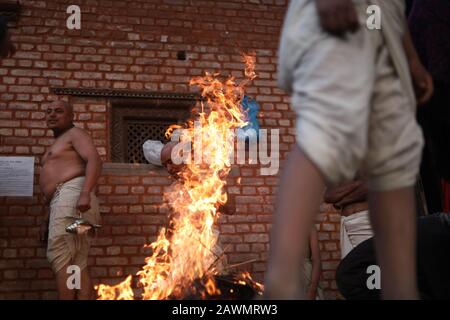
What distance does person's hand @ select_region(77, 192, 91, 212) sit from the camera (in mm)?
4949

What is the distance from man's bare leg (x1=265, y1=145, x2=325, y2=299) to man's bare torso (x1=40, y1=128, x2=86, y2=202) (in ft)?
13.2

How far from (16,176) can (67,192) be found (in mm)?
1102

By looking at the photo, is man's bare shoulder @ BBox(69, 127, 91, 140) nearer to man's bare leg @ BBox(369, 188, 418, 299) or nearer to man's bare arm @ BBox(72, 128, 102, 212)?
man's bare arm @ BBox(72, 128, 102, 212)

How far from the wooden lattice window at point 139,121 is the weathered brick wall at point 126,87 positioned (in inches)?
6.2

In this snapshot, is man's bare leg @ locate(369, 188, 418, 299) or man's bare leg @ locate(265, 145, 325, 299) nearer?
man's bare leg @ locate(265, 145, 325, 299)

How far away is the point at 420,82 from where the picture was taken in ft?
6.94

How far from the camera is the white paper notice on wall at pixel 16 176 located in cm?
593

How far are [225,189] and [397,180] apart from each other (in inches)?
180

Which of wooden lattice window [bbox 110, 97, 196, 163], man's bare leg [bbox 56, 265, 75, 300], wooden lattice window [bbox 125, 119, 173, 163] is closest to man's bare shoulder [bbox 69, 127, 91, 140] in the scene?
wooden lattice window [bbox 110, 97, 196, 163]

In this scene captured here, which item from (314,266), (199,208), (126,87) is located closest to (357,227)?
(314,266)

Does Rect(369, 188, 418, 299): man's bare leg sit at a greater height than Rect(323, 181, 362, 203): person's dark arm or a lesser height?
lesser

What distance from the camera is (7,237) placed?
584 centimetres

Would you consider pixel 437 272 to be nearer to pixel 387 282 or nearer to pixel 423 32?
pixel 387 282

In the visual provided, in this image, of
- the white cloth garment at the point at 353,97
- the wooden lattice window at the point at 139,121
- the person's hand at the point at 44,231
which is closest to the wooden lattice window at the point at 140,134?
the wooden lattice window at the point at 139,121
